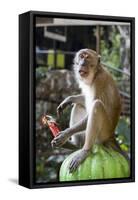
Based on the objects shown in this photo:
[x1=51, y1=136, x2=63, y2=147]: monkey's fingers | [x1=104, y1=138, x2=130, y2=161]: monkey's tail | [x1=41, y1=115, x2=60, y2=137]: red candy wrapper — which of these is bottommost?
[x1=104, y1=138, x2=130, y2=161]: monkey's tail

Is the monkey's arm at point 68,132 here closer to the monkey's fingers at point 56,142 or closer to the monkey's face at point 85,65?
the monkey's fingers at point 56,142

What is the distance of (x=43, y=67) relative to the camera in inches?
153

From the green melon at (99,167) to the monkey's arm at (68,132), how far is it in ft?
0.39

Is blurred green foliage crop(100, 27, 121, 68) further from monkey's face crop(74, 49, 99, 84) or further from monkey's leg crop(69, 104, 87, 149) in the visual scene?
monkey's leg crop(69, 104, 87, 149)

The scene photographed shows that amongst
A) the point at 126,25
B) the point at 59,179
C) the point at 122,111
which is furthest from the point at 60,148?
the point at 126,25

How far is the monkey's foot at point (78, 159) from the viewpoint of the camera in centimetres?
391

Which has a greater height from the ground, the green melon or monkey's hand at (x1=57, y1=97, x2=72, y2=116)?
monkey's hand at (x1=57, y1=97, x2=72, y2=116)

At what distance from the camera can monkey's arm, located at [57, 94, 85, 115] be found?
152 inches

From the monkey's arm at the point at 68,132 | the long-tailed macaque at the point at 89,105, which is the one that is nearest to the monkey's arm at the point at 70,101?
the long-tailed macaque at the point at 89,105

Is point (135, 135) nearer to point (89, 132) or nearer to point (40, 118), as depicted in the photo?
point (89, 132)

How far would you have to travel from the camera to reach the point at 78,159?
12.9 ft

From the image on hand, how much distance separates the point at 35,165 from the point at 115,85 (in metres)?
0.78

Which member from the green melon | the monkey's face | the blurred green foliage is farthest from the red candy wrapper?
the blurred green foliage

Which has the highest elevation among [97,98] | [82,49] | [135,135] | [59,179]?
[82,49]
